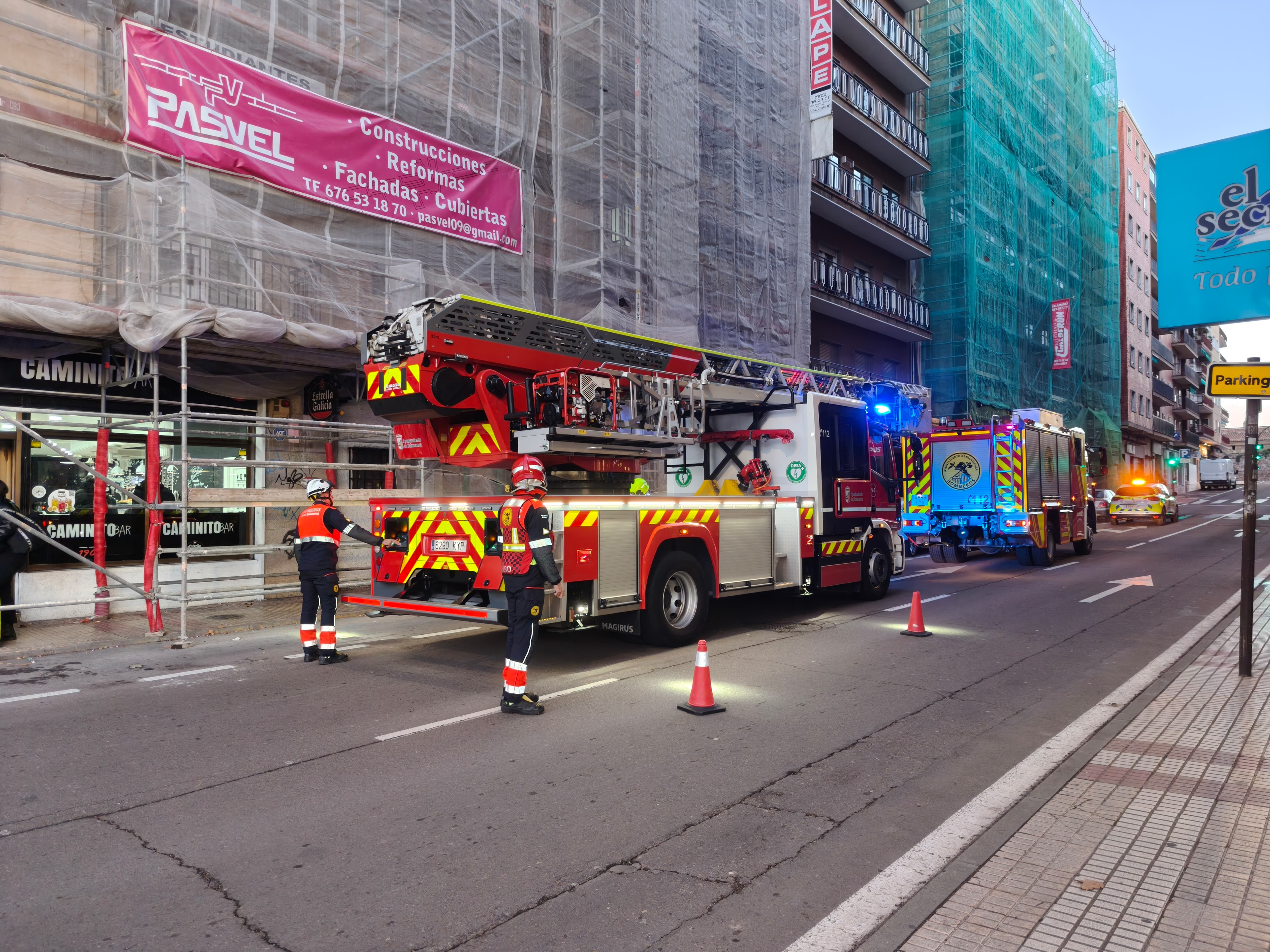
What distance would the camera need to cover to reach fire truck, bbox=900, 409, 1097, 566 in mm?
17656

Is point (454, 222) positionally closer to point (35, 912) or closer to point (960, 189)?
point (35, 912)

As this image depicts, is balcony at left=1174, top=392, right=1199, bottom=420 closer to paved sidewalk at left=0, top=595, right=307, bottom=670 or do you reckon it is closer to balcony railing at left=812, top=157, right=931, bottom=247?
balcony railing at left=812, top=157, right=931, bottom=247

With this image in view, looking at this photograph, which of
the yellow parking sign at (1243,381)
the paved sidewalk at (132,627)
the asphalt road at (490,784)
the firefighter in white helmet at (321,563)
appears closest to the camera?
the asphalt road at (490,784)

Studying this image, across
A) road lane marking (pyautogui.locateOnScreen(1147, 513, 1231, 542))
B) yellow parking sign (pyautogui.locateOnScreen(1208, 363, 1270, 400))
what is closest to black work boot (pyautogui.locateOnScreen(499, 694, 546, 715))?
yellow parking sign (pyautogui.locateOnScreen(1208, 363, 1270, 400))

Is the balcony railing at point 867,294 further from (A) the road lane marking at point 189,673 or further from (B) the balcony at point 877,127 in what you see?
(A) the road lane marking at point 189,673

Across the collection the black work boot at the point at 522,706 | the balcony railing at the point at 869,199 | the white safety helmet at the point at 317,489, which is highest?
the balcony railing at the point at 869,199

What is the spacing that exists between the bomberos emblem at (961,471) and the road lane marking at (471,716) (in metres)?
12.9

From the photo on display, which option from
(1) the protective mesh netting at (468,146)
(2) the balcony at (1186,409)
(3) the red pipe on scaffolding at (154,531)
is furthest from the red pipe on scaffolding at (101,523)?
(2) the balcony at (1186,409)

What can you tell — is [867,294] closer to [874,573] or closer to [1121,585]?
[1121,585]

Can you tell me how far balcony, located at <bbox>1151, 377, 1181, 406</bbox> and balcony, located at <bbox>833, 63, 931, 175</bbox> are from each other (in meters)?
46.2

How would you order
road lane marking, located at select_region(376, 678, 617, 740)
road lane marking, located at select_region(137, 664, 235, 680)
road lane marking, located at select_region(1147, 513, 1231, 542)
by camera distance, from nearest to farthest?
1. road lane marking, located at select_region(376, 678, 617, 740)
2. road lane marking, located at select_region(137, 664, 235, 680)
3. road lane marking, located at select_region(1147, 513, 1231, 542)

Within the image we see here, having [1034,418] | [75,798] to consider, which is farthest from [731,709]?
[1034,418]

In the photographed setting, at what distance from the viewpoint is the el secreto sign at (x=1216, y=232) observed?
696cm

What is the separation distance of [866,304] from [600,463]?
1971 cm
